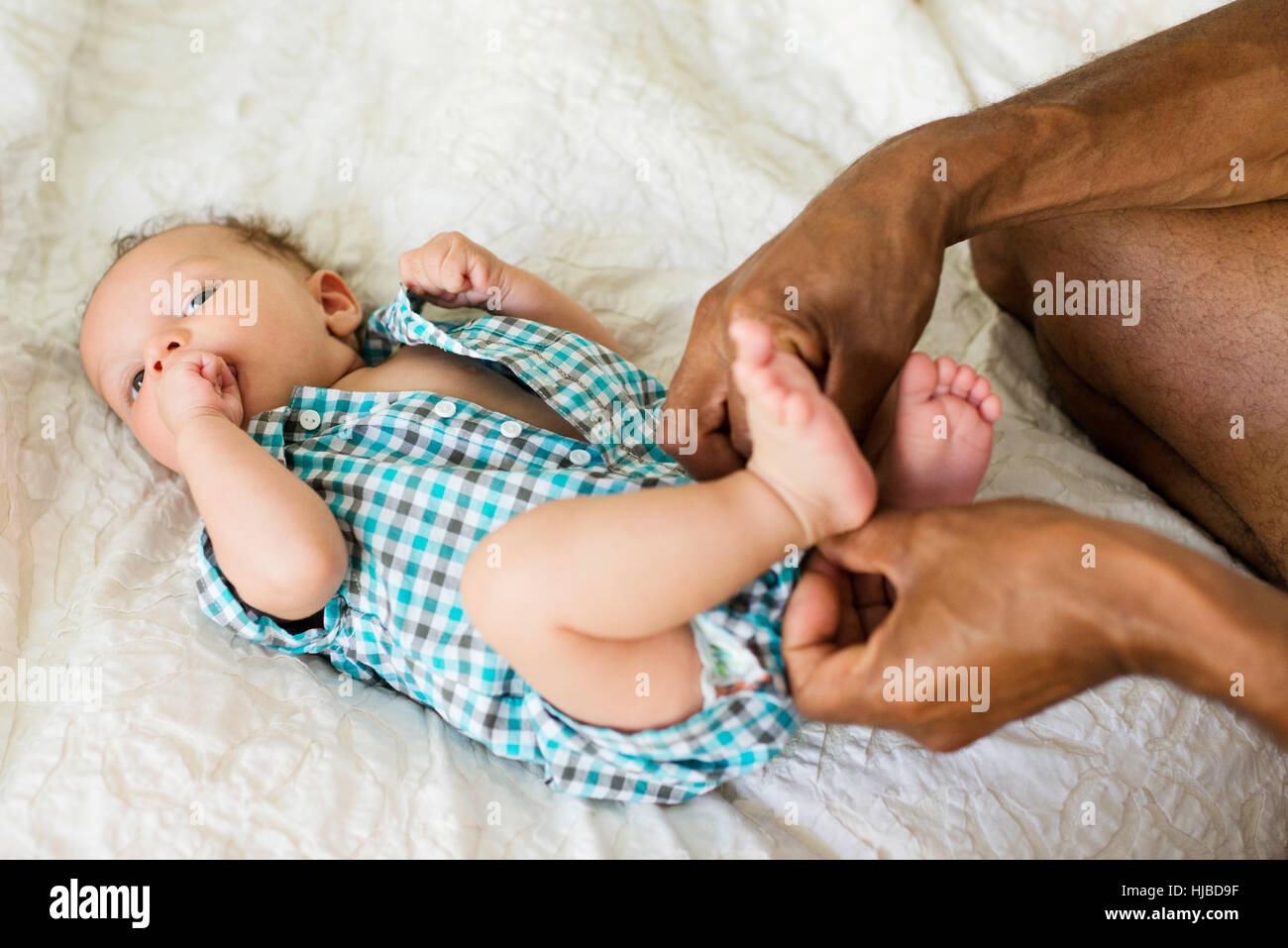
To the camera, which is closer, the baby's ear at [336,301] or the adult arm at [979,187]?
the adult arm at [979,187]

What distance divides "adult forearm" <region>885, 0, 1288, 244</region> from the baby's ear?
696 millimetres

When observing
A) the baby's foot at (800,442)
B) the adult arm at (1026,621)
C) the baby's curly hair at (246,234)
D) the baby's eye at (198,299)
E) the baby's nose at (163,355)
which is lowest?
the adult arm at (1026,621)

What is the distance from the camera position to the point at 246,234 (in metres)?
1.26

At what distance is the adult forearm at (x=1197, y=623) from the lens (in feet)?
2.17

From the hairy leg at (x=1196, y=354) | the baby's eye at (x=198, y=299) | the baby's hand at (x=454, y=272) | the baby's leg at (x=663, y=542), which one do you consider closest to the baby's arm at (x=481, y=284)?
the baby's hand at (x=454, y=272)

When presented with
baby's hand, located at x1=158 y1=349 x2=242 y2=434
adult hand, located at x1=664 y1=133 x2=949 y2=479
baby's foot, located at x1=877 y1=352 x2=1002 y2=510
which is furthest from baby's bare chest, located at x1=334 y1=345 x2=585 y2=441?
baby's foot, located at x1=877 y1=352 x2=1002 y2=510

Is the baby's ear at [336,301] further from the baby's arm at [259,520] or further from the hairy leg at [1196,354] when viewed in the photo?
the hairy leg at [1196,354]

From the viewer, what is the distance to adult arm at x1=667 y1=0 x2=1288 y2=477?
32.4 inches

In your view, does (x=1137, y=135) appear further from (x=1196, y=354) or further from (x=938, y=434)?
(x=938, y=434)

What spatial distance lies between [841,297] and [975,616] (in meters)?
0.27

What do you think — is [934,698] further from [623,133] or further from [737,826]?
[623,133]

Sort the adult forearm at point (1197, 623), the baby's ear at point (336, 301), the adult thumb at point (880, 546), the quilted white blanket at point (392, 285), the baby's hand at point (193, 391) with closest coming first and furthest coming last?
the adult forearm at point (1197, 623) → the adult thumb at point (880, 546) → the quilted white blanket at point (392, 285) → the baby's hand at point (193, 391) → the baby's ear at point (336, 301)

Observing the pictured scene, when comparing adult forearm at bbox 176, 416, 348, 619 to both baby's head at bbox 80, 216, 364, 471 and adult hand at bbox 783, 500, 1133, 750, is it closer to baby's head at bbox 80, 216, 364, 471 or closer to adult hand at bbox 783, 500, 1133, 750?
baby's head at bbox 80, 216, 364, 471
